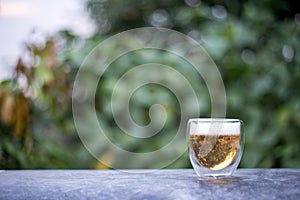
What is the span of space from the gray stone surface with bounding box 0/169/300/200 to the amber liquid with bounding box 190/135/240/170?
3cm

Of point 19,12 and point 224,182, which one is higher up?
point 19,12

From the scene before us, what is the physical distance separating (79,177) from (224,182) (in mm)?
248

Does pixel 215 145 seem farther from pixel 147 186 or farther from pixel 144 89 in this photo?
pixel 144 89

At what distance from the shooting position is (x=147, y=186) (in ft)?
2.56

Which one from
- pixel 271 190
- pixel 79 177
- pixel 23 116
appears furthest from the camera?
pixel 23 116

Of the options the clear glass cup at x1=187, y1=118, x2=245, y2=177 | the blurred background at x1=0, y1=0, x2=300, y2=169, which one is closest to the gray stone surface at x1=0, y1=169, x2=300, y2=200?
the clear glass cup at x1=187, y1=118, x2=245, y2=177

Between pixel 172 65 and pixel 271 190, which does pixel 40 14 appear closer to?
pixel 172 65

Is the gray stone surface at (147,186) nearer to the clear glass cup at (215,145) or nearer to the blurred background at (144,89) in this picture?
the clear glass cup at (215,145)

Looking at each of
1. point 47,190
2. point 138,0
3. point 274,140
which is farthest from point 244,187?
point 138,0

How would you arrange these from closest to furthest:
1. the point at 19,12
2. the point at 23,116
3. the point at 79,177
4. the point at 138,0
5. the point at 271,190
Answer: the point at 271,190 → the point at 79,177 → the point at 23,116 → the point at 19,12 → the point at 138,0

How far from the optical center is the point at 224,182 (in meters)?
0.83

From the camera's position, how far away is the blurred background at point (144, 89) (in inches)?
68.5

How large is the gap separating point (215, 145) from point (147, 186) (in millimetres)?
157

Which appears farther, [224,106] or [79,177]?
[224,106]
